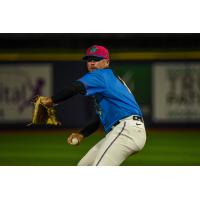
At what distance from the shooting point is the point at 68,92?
4.16 m

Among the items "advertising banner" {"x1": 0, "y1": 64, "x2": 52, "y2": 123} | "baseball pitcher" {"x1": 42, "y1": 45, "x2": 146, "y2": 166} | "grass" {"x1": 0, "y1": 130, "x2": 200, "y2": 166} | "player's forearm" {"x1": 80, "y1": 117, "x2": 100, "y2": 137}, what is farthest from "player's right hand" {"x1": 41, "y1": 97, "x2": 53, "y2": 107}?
"advertising banner" {"x1": 0, "y1": 64, "x2": 52, "y2": 123}

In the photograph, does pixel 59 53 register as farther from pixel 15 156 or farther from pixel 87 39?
pixel 87 39

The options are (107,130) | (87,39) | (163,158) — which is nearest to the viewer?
(107,130)

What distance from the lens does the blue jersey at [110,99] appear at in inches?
169

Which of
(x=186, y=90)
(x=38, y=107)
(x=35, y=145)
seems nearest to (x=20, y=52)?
(x=35, y=145)

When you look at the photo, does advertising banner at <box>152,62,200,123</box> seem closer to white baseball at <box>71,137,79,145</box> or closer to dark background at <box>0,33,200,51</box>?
dark background at <box>0,33,200,51</box>

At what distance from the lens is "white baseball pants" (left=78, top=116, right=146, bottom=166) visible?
166 inches

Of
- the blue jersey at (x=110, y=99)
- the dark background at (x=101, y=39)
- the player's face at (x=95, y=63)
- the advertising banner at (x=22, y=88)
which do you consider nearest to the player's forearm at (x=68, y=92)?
the blue jersey at (x=110, y=99)

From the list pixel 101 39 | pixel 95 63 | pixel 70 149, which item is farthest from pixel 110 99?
pixel 70 149

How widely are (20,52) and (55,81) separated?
4.59 ft

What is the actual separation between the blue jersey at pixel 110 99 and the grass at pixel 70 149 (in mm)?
2328

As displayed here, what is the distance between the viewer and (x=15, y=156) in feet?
24.5

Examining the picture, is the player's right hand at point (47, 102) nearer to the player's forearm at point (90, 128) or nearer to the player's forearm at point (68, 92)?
the player's forearm at point (68, 92)

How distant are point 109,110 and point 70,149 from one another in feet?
13.3
